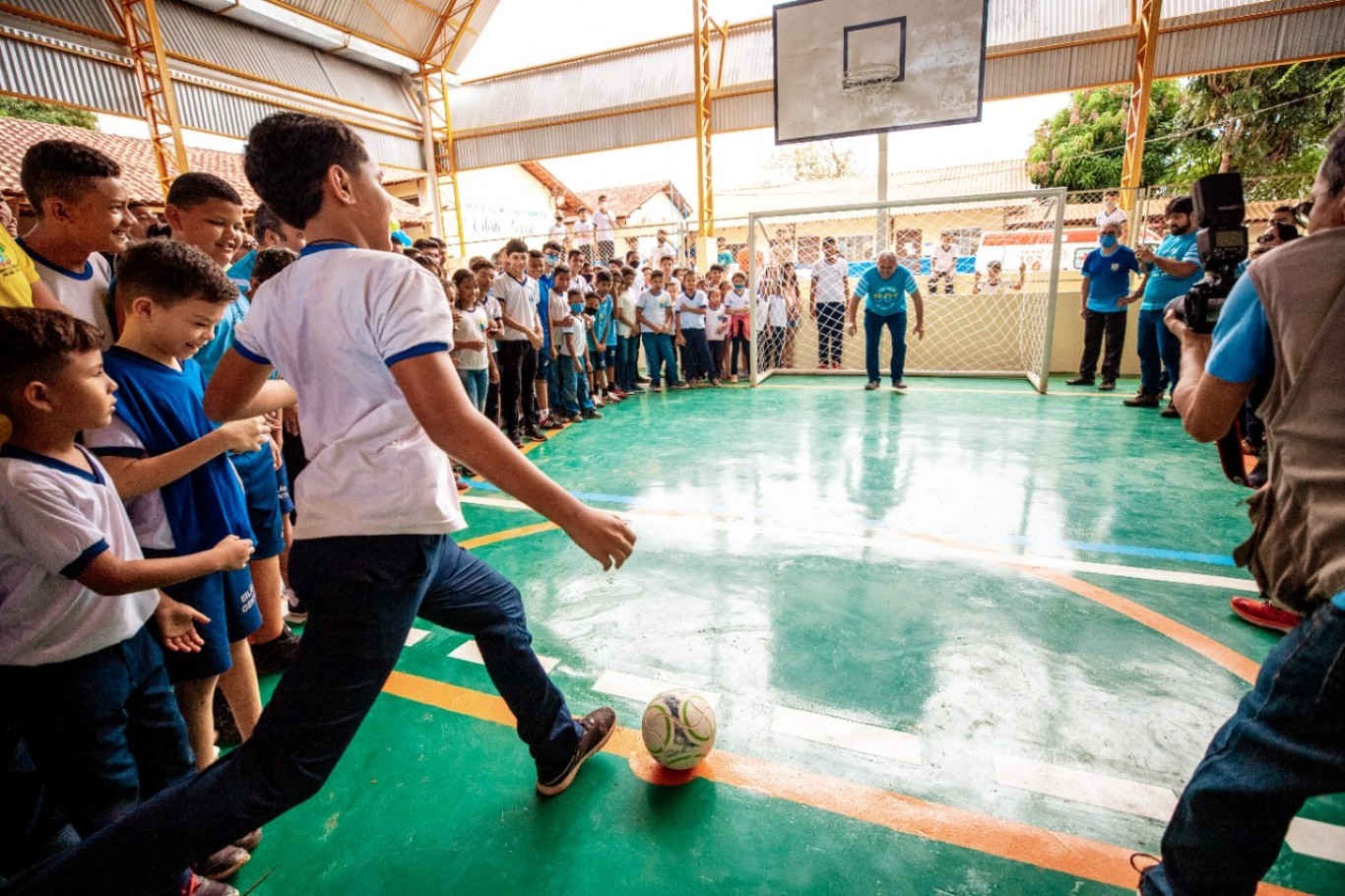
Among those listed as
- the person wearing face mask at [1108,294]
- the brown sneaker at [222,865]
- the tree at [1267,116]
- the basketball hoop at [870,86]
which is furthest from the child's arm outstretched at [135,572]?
the tree at [1267,116]

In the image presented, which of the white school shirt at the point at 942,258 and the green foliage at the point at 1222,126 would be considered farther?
the green foliage at the point at 1222,126

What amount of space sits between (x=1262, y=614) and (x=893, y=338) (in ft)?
20.4

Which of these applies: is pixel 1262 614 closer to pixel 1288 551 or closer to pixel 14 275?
pixel 1288 551

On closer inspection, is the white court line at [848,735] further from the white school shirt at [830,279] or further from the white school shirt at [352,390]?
the white school shirt at [830,279]

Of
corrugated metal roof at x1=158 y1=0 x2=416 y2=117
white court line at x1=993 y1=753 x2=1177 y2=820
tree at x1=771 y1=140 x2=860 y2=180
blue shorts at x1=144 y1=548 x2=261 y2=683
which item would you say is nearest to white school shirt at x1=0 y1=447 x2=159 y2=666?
blue shorts at x1=144 y1=548 x2=261 y2=683

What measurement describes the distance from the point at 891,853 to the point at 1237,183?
2057 millimetres

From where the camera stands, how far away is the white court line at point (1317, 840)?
1.69 meters

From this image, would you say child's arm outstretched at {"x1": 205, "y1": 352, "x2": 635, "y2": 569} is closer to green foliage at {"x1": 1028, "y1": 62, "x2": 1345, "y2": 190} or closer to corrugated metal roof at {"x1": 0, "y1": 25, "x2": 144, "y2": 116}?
corrugated metal roof at {"x1": 0, "y1": 25, "x2": 144, "y2": 116}

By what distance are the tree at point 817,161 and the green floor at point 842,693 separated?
121 feet

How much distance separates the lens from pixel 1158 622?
9.25 feet

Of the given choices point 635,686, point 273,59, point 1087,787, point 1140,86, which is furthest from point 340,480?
point 273,59

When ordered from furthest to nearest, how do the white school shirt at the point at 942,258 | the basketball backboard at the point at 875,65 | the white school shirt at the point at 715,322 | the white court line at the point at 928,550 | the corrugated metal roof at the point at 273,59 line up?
A: the corrugated metal roof at the point at 273,59 < the white school shirt at the point at 942,258 < the white school shirt at the point at 715,322 < the basketball backboard at the point at 875,65 < the white court line at the point at 928,550

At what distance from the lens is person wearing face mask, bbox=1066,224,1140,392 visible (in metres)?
7.73

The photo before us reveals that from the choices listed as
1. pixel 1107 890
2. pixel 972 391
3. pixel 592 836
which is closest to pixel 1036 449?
pixel 972 391
